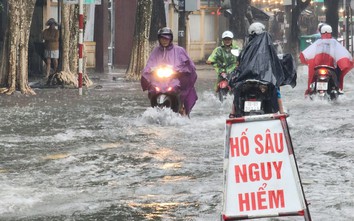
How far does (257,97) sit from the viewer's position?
36.6 ft

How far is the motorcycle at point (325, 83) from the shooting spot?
18.7 metres

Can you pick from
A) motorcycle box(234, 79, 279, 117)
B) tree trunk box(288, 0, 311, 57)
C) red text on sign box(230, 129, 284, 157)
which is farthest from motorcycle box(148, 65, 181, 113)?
tree trunk box(288, 0, 311, 57)

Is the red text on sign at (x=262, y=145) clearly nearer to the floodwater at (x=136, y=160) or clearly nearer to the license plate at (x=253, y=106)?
the floodwater at (x=136, y=160)

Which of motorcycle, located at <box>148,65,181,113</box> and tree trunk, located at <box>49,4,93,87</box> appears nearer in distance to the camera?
motorcycle, located at <box>148,65,181,113</box>

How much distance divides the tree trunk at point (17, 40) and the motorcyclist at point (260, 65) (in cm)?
978

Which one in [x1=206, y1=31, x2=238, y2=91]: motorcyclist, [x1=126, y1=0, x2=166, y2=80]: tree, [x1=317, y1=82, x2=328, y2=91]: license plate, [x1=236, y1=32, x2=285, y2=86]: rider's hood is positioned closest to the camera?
[x1=236, y1=32, x2=285, y2=86]: rider's hood

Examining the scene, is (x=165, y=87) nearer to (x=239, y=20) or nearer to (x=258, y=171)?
(x=258, y=171)

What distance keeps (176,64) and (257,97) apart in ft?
15.1

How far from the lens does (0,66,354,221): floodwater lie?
845 centimetres

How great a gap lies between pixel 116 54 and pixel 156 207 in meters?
29.1

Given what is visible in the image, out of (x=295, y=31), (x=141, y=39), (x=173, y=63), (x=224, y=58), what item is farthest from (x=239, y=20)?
(x=173, y=63)

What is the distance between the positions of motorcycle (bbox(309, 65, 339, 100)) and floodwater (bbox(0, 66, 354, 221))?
247 millimetres

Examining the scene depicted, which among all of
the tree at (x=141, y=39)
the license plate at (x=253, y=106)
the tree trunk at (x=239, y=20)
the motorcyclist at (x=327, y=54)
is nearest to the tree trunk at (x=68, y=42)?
the tree at (x=141, y=39)

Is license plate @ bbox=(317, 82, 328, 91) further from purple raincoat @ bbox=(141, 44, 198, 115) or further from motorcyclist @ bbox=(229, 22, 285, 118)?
motorcyclist @ bbox=(229, 22, 285, 118)
